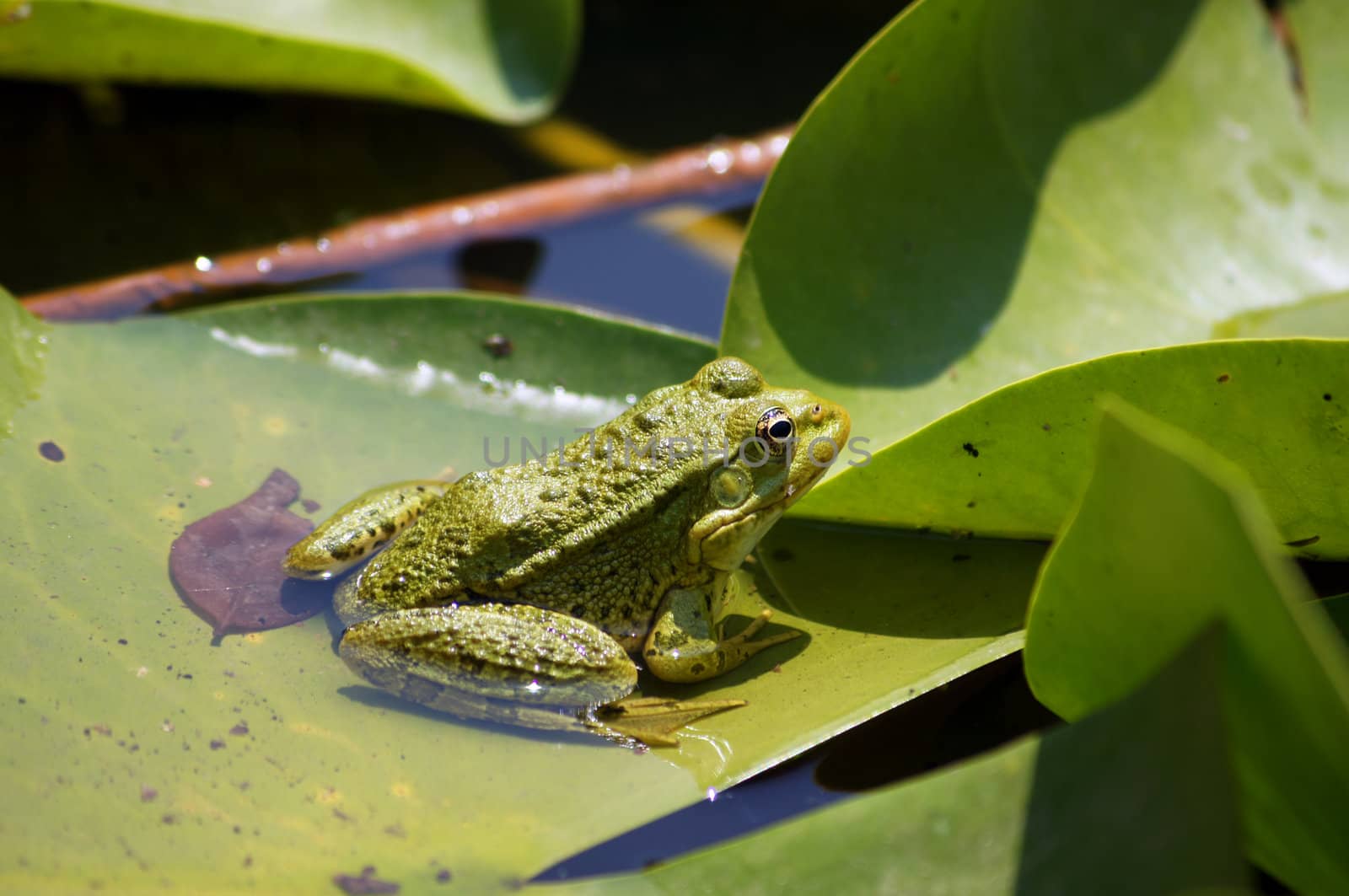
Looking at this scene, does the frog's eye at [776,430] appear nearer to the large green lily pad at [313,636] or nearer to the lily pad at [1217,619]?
the large green lily pad at [313,636]

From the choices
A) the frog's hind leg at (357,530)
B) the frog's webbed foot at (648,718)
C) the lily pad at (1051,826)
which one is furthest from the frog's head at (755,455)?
the lily pad at (1051,826)

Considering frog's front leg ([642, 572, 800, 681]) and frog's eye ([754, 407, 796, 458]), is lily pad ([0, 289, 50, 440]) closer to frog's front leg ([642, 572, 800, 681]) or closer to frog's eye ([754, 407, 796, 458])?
frog's front leg ([642, 572, 800, 681])

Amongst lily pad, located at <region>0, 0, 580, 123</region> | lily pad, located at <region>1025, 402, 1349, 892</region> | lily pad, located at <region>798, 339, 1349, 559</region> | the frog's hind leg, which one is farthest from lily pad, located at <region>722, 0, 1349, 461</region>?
lily pad, located at <region>0, 0, 580, 123</region>

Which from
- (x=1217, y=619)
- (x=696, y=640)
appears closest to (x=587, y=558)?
(x=696, y=640)

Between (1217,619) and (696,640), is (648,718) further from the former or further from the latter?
(1217,619)

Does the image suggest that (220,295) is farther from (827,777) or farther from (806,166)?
(827,777)

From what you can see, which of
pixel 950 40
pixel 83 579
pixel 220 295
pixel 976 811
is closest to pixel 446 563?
pixel 83 579
